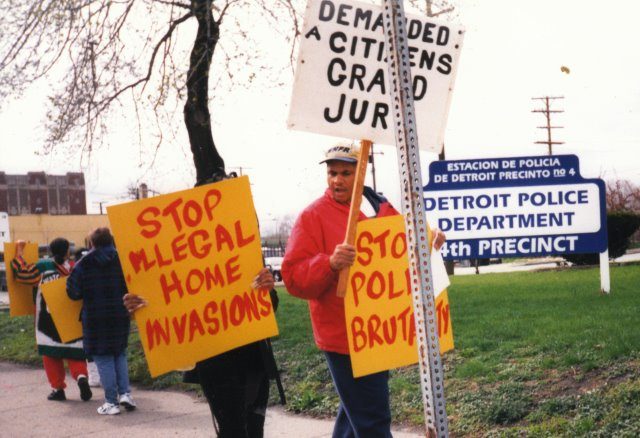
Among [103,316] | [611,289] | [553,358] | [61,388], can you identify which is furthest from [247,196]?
[611,289]

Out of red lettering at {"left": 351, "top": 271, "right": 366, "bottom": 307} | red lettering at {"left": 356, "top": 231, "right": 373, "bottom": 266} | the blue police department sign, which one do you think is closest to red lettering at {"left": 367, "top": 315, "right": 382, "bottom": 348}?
red lettering at {"left": 351, "top": 271, "right": 366, "bottom": 307}

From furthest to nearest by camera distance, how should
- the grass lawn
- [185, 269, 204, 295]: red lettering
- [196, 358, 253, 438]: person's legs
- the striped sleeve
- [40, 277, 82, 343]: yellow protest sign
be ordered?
the striped sleeve → [40, 277, 82, 343]: yellow protest sign → the grass lawn → [185, 269, 204, 295]: red lettering → [196, 358, 253, 438]: person's legs

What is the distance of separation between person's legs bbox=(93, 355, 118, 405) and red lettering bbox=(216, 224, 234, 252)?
395 centimetres

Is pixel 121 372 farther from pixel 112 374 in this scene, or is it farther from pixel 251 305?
pixel 251 305

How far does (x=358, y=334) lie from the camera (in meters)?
3.84

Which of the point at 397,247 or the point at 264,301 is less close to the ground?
the point at 397,247

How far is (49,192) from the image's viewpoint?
385ft

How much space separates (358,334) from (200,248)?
47.4 inches

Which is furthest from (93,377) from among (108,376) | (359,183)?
(359,183)

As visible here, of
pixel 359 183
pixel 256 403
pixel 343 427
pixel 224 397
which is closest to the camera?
pixel 359 183

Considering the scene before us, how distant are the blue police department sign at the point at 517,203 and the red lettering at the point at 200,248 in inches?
262

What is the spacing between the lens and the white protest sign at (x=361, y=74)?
3.08m

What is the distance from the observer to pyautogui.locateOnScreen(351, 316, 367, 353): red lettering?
12.5 feet

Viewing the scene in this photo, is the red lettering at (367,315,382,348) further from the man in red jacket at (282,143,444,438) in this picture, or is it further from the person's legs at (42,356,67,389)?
the person's legs at (42,356,67,389)
